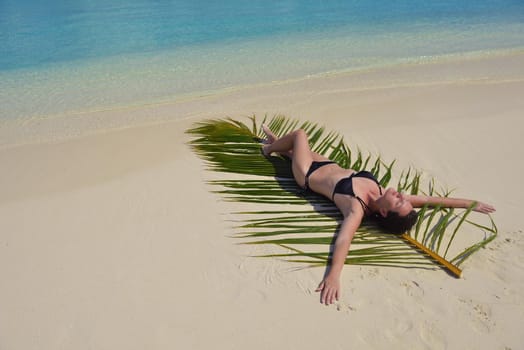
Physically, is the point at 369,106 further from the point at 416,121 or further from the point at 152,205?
the point at 152,205

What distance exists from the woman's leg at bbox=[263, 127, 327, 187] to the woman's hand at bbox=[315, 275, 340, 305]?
111 centimetres

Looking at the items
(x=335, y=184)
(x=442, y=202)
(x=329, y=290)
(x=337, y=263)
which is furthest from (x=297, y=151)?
(x=329, y=290)

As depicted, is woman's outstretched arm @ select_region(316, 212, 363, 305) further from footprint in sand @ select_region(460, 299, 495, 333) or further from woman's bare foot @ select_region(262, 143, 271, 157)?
woman's bare foot @ select_region(262, 143, 271, 157)

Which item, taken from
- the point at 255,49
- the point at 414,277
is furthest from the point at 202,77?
the point at 414,277

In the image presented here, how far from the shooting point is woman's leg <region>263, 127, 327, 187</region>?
370 centimetres

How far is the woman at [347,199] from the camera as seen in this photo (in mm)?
2779

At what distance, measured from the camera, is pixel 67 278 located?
9.43ft

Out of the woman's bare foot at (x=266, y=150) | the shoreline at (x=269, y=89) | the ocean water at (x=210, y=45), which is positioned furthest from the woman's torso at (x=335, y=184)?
the ocean water at (x=210, y=45)

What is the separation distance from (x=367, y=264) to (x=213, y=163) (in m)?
1.91

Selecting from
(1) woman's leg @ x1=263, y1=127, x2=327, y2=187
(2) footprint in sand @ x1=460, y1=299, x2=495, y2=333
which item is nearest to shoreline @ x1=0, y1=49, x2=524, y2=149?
(1) woman's leg @ x1=263, y1=127, x2=327, y2=187

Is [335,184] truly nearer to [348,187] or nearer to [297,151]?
[348,187]

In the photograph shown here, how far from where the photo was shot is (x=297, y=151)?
3852 mm

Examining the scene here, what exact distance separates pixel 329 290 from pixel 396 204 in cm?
78

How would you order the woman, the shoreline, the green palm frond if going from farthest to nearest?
the shoreline, the green palm frond, the woman
